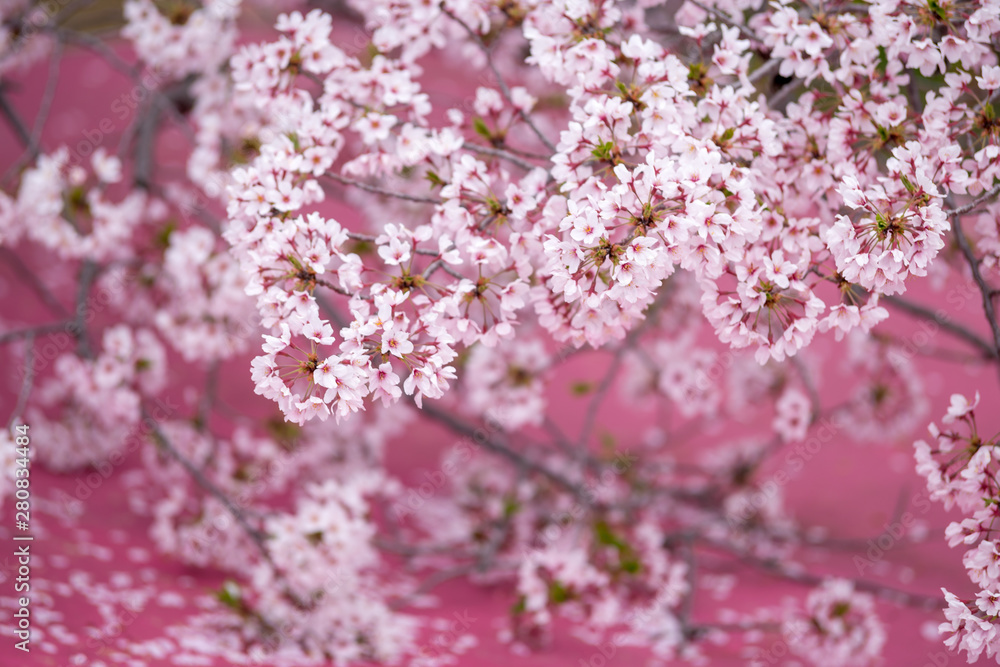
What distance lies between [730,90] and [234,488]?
2.36 metres

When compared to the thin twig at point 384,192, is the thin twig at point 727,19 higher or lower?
higher

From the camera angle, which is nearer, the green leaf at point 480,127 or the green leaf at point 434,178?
the green leaf at point 434,178

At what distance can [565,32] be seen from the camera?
173 centimetres

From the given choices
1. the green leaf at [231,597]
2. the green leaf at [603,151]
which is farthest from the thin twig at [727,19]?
the green leaf at [231,597]

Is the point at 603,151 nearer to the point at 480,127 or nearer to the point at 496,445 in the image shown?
the point at 480,127

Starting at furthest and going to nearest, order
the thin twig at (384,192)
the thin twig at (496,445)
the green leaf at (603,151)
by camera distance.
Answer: the thin twig at (496,445), the thin twig at (384,192), the green leaf at (603,151)

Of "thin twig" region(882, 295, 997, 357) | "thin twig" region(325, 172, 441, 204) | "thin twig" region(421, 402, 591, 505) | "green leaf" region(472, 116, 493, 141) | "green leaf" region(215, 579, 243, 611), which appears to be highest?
"thin twig" region(882, 295, 997, 357)

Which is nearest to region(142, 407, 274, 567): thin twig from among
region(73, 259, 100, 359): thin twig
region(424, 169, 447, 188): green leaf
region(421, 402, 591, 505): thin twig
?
region(73, 259, 100, 359): thin twig

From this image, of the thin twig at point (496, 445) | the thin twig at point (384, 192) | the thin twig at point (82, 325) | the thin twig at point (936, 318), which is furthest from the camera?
the thin twig at point (496, 445)

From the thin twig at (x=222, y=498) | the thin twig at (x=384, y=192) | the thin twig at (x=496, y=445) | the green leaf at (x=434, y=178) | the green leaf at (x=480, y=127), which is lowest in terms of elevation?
the thin twig at (x=222, y=498)

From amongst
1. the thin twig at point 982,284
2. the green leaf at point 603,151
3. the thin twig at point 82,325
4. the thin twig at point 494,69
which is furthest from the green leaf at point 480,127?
the thin twig at point 82,325

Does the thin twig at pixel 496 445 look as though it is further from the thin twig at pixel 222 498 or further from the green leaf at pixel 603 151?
the green leaf at pixel 603 151

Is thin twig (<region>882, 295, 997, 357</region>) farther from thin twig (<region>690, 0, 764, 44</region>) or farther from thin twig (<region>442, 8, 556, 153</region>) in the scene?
thin twig (<region>442, 8, 556, 153</region>)

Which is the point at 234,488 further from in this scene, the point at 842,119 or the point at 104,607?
the point at 842,119
